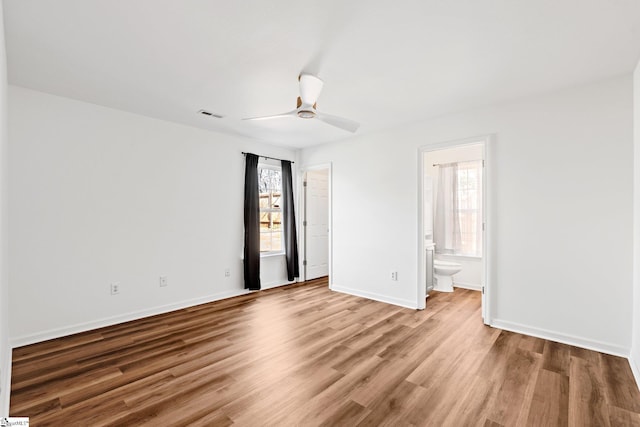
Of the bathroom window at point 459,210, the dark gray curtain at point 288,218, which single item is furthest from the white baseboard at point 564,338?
the dark gray curtain at point 288,218

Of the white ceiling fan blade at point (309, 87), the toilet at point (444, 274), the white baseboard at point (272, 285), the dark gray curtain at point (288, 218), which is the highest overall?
the white ceiling fan blade at point (309, 87)

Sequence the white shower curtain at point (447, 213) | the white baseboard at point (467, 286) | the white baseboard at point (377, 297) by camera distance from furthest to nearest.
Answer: the white shower curtain at point (447, 213) → the white baseboard at point (467, 286) → the white baseboard at point (377, 297)

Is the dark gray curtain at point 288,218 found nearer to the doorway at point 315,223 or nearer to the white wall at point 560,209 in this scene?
the doorway at point 315,223

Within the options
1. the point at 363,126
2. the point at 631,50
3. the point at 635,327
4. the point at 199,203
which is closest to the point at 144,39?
the point at 199,203

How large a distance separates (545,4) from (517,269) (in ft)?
8.17

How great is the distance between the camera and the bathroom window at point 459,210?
16.7ft

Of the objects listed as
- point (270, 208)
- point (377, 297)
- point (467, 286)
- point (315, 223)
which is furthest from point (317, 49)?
point (467, 286)

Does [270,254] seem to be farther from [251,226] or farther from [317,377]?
[317,377]

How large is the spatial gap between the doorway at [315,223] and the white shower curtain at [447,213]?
80.2 inches

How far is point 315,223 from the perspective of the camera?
19.4 feet

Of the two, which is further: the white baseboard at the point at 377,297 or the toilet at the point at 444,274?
the toilet at the point at 444,274

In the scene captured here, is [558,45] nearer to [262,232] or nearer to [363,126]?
[363,126]

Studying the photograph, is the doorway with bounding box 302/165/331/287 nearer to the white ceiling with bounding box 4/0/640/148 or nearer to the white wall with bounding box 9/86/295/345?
the white wall with bounding box 9/86/295/345

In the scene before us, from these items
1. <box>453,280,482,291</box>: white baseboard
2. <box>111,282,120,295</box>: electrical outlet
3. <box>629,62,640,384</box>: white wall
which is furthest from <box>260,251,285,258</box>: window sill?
<box>629,62,640,384</box>: white wall
